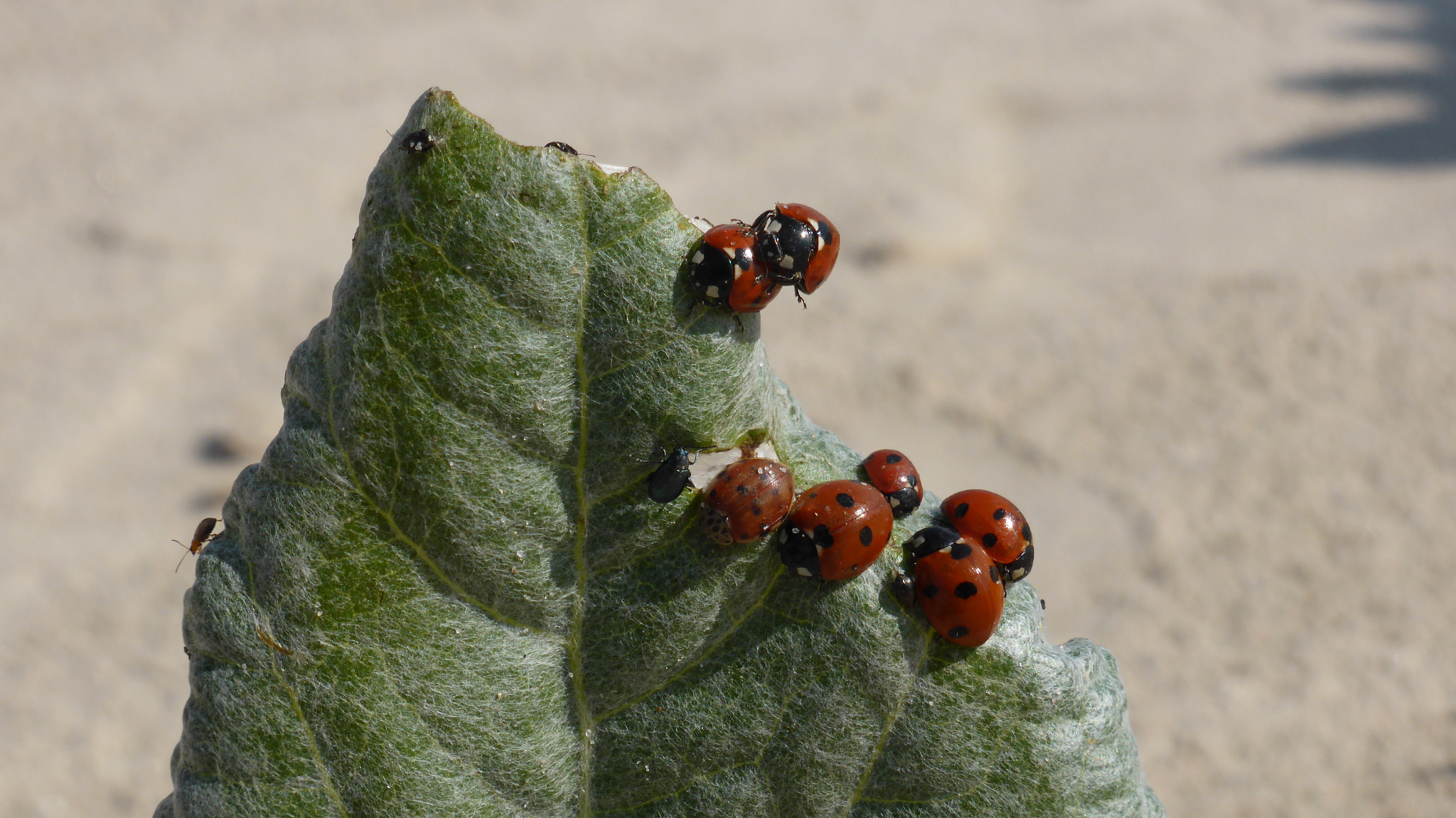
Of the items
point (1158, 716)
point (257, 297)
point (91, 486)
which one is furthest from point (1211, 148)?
point (91, 486)

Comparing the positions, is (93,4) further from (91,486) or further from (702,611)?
(702,611)

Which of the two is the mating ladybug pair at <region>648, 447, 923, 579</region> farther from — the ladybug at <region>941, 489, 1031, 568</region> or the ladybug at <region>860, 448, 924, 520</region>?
the ladybug at <region>941, 489, 1031, 568</region>

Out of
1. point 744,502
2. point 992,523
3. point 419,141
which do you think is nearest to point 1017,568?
point 992,523

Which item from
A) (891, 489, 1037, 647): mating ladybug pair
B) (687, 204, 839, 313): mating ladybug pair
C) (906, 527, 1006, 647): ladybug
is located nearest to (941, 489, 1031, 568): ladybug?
(891, 489, 1037, 647): mating ladybug pair

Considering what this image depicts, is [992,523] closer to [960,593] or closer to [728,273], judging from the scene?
[960,593]

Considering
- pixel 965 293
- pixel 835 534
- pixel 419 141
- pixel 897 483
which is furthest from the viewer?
pixel 965 293

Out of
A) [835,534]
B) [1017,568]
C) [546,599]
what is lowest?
[546,599]

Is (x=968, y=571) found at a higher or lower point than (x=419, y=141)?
lower

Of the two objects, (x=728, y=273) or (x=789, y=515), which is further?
(x=789, y=515)
